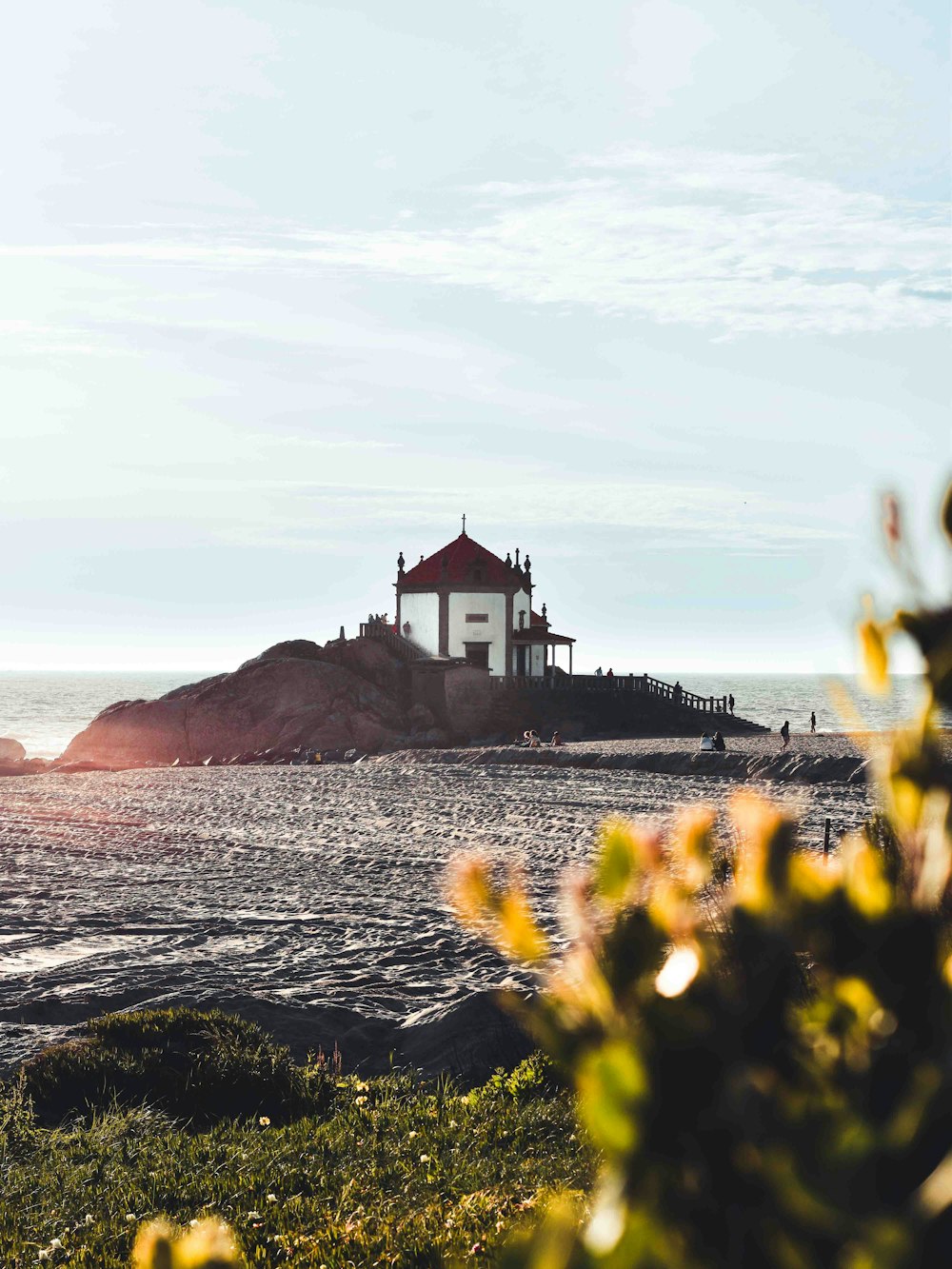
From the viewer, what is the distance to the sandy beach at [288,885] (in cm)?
1031

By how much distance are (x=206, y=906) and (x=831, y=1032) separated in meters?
14.7

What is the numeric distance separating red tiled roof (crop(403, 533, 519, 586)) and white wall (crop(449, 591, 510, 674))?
2.91ft

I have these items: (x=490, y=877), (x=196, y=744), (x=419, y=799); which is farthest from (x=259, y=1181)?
(x=196, y=744)

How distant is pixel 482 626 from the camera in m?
59.8

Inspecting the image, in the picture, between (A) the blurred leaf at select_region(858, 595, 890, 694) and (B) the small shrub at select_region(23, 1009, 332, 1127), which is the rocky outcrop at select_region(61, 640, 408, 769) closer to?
(B) the small shrub at select_region(23, 1009, 332, 1127)

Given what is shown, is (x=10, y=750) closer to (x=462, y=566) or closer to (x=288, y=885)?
(x=462, y=566)

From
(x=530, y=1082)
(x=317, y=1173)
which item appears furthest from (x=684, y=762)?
(x=317, y=1173)

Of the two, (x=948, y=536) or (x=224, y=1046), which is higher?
(x=948, y=536)

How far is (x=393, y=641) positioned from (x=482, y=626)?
4.60 meters

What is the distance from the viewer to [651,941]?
144cm

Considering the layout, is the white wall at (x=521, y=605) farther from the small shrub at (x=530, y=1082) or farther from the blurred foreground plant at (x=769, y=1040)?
the blurred foreground plant at (x=769, y=1040)

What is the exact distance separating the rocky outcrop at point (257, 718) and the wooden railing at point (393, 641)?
129 inches

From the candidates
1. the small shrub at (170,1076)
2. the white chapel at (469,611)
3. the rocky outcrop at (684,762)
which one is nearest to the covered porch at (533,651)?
the white chapel at (469,611)

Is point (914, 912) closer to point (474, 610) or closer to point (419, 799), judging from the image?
point (419, 799)
